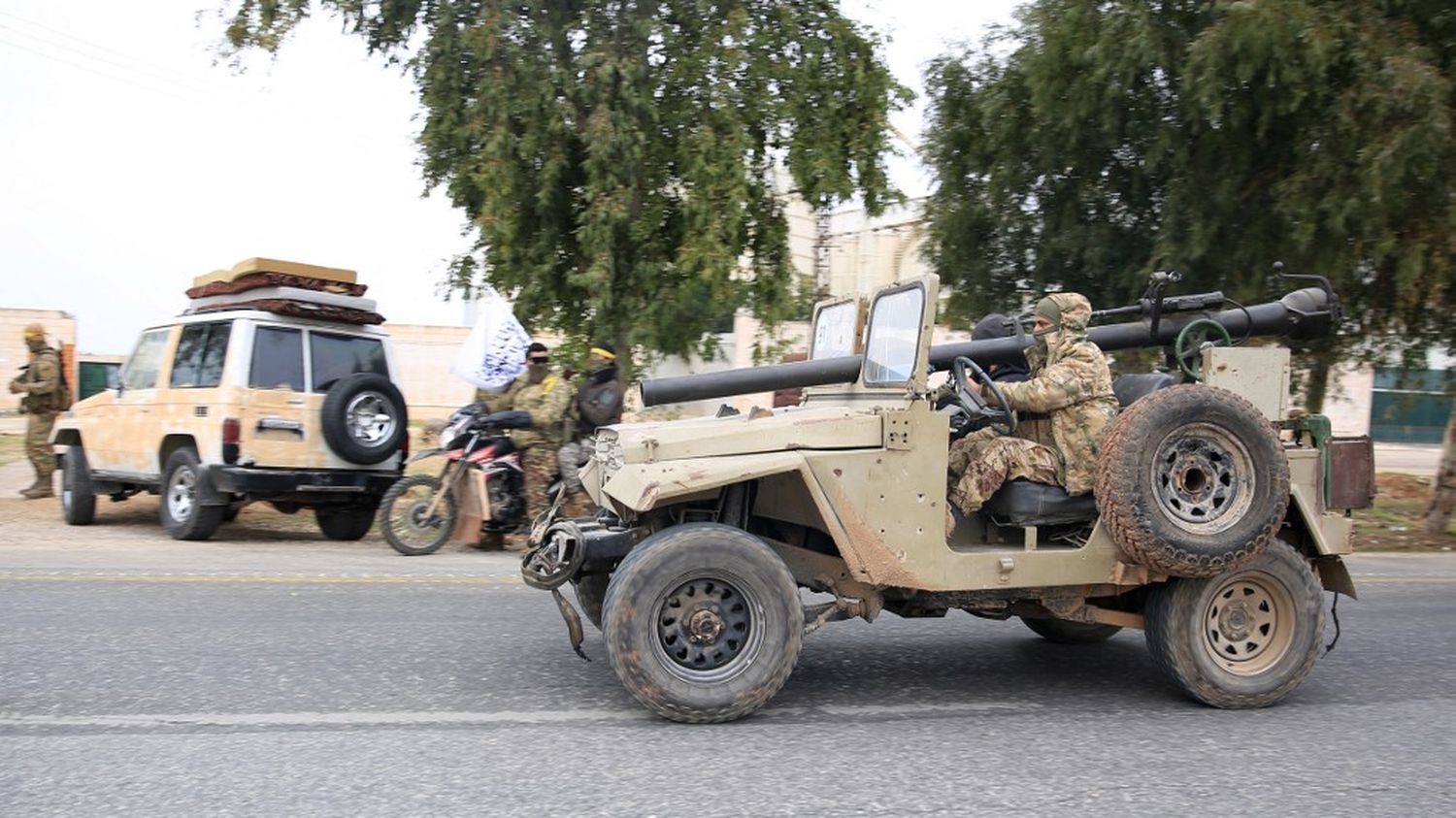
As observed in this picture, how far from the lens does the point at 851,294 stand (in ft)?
22.0

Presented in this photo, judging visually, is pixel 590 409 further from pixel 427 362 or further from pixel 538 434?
pixel 427 362

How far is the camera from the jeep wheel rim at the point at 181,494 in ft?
37.6

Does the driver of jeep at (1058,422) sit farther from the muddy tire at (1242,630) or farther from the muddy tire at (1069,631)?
the muddy tire at (1069,631)

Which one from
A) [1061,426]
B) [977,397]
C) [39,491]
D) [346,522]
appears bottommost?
[39,491]

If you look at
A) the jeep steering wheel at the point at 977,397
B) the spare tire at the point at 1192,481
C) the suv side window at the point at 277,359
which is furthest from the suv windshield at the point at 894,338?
the suv side window at the point at 277,359

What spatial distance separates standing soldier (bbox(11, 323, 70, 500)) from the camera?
1470 cm

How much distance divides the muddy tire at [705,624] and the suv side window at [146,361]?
8.46m

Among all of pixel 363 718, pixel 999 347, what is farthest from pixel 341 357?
pixel 999 347

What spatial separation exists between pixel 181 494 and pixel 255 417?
1.26 metres

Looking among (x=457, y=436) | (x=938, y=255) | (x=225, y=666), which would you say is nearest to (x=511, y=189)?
(x=457, y=436)

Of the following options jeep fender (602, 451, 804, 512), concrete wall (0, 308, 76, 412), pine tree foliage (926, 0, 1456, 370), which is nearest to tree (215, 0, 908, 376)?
pine tree foliage (926, 0, 1456, 370)

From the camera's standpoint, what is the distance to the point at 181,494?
1157 cm

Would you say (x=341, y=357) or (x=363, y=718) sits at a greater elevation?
(x=341, y=357)

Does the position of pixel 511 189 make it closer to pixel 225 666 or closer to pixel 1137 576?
pixel 225 666
